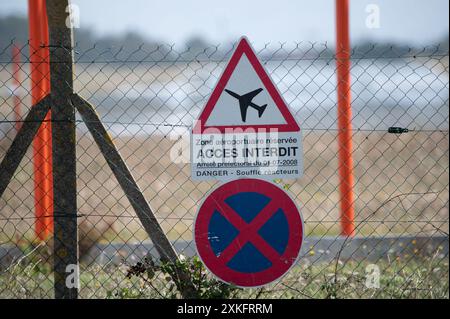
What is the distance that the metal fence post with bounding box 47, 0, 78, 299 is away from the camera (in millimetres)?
5004

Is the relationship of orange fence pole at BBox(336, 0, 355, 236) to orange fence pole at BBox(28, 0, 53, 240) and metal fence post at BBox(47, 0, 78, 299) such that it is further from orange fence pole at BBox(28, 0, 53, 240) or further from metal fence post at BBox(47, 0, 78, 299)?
metal fence post at BBox(47, 0, 78, 299)

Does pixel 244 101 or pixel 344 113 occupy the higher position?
pixel 344 113

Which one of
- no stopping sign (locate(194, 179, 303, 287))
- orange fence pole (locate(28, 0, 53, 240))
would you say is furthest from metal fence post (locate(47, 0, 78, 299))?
orange fence pole (locate(28, 0, 53, 240))

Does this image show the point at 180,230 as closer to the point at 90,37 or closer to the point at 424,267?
the point at 424,267

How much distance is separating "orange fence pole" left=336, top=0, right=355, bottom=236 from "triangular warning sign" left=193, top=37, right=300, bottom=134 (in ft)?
6.99

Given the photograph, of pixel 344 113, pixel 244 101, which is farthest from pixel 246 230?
pixel 344 113

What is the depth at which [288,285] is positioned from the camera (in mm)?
5852

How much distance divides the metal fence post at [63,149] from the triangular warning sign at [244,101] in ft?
2.70

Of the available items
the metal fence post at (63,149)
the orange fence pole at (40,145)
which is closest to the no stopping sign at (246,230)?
the metal fence post at (63,149)

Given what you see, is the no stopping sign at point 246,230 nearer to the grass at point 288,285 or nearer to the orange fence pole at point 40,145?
the grass at point 288,285

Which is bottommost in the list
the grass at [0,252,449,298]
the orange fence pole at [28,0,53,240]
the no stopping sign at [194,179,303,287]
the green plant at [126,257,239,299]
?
the grass at [0,252,449,298]

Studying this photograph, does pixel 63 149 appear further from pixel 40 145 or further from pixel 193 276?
pixel 40 145

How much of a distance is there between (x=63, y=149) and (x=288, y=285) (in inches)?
75.1

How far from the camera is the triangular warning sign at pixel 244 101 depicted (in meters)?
4.79
